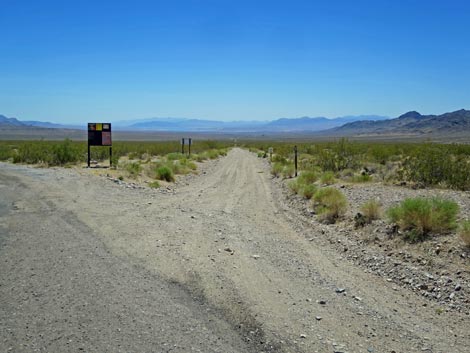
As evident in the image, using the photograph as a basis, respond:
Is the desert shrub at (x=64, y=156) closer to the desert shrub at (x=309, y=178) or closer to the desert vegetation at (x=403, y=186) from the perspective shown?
the desert vegetation at (x=403, y=186)

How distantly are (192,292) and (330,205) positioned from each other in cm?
807

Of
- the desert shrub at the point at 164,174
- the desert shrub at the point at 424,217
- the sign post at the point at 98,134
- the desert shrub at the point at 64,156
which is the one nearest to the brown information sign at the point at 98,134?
the sign post at the point at 98,134

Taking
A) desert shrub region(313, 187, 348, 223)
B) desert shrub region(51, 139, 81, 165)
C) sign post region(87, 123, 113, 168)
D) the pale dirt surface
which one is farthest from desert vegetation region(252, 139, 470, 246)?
desert shrub region(51, 139, 81, 165)

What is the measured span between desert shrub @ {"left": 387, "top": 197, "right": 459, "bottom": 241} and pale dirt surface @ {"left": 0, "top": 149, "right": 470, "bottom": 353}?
1.62 meters

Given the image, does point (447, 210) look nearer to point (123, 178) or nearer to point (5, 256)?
point (5, 256)

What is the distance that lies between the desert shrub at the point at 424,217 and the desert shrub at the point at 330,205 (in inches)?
113

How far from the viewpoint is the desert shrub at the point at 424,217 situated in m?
10.2

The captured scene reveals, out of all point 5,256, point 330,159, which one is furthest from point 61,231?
point 330,159

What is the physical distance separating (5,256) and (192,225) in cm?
478

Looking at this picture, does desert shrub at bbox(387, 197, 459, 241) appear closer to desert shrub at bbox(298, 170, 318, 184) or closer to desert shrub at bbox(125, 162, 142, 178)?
desert shrub at bbox(298, 170, 318, 184)

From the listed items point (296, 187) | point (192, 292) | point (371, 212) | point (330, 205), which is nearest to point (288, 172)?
point (296, 187)

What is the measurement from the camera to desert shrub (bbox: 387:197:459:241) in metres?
10.2

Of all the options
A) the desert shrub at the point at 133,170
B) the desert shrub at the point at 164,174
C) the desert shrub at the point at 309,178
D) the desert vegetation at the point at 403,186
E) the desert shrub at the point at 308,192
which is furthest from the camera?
the desert shrub at the point at 164,174

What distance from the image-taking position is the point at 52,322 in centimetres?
595
